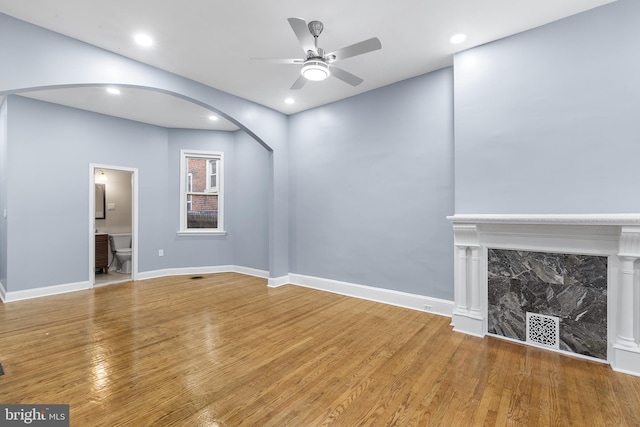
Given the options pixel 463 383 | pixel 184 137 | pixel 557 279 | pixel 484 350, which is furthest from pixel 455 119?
pixel 184 137

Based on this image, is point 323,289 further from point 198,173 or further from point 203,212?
point 198,173

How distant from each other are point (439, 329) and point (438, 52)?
301cm

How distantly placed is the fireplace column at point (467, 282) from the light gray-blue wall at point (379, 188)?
1.19 ft

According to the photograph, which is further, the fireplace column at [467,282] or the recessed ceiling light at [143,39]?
the fireplace column at [467,282]

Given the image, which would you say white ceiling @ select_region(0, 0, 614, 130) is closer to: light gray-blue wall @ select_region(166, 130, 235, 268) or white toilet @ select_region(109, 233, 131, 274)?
light gray-blue wall @ select_region(166, 130, 235, 268)

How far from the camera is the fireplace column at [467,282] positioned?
9.82 feet

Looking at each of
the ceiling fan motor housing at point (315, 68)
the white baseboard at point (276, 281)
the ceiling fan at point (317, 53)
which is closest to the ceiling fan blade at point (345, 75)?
the ceiling fan at point (317, 53)

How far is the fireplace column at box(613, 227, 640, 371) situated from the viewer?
2.27 metres

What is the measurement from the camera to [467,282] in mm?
3086

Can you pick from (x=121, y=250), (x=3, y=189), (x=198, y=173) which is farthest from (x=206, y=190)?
(x=3, y=189)

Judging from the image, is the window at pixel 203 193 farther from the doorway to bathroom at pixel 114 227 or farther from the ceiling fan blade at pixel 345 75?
the ceiling fan blade at pixel 345 75

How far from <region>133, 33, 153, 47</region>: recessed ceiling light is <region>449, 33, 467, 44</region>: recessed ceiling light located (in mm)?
3055

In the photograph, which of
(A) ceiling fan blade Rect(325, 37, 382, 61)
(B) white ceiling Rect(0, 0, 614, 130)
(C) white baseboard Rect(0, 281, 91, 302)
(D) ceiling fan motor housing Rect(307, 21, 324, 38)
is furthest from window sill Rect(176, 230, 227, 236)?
(A) ceiling fan blade Rect(325, 37, 382, 61)

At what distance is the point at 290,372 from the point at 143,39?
3458mm
